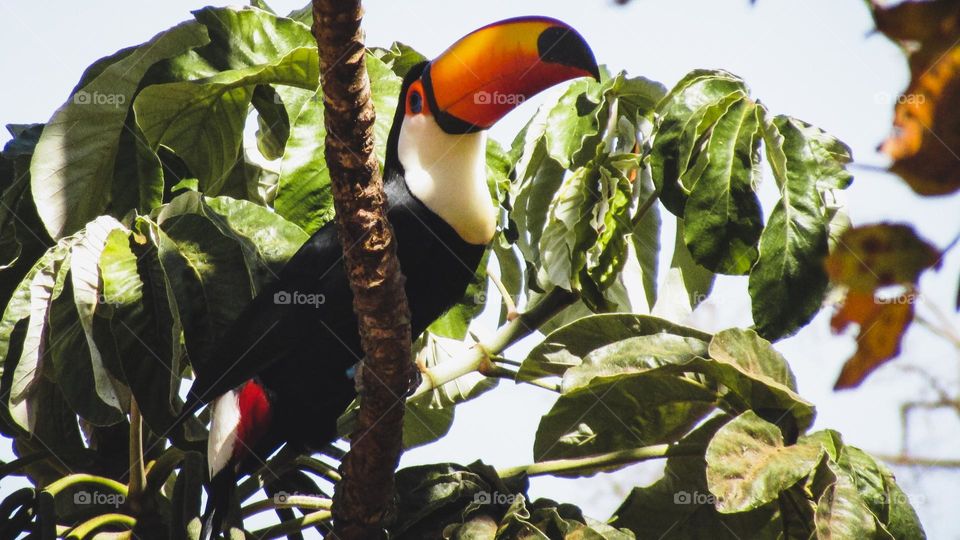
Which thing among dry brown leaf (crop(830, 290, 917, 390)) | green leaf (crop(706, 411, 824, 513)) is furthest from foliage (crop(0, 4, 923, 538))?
dry brown leaf (crop(830, 290, 917, 390))

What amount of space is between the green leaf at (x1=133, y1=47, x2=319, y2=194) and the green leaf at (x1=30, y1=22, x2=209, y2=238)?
0.06m

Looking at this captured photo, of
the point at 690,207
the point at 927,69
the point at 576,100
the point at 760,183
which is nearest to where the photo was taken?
the point at 927,69

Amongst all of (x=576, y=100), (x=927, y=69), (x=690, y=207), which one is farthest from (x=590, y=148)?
(x=927, y=69)

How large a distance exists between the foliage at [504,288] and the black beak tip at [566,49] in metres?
0.07

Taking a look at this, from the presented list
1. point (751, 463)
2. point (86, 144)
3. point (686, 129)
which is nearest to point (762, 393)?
point (751, 463)

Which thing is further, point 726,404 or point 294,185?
point 294,185

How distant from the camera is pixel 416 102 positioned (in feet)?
8.45

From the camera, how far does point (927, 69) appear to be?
17.1 inches

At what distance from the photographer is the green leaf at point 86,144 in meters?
2.08

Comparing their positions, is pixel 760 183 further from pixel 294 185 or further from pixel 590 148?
pixel 294 185

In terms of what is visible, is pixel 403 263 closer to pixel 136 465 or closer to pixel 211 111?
pixel 211 111

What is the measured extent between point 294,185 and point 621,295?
79 centimetres

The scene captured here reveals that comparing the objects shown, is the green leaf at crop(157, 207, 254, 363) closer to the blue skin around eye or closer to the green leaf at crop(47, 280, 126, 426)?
the green leaf at crop(47, 280, 126, 426)

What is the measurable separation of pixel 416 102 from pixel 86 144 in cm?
83
